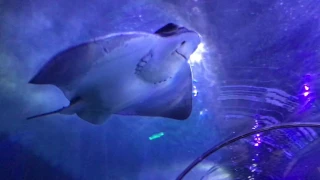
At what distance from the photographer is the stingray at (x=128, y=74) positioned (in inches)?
59.4

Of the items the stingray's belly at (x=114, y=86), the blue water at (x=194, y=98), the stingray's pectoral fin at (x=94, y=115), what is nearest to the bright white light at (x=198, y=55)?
the blue water at (x=194, y=98)

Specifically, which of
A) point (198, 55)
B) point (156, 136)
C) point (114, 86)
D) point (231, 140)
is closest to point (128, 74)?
point (114, 86)

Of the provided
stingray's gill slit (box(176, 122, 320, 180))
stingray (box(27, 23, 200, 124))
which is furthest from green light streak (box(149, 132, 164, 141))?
stingray's gill slit (box(176, 122, 320, 180))

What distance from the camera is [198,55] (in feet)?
5.87

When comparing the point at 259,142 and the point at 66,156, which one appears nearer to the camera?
the point at 259,142

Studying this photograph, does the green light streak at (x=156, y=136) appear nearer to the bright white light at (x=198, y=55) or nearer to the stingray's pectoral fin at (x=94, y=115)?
the stingray's pectoral fin at (x=94, y=115)

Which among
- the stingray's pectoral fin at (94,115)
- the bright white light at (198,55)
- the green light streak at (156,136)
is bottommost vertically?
the stingray's pectoral fin at (94,115)

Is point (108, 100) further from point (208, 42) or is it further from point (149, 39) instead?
point (208, 42)

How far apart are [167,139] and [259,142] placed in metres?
0.70

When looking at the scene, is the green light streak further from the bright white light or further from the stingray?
the bright white light

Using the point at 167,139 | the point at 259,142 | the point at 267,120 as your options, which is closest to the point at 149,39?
the point at 167,139

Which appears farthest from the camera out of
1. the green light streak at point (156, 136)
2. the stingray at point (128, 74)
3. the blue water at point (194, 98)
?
the green light streak at point (156, 136)

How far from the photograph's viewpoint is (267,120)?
2145 millimetres

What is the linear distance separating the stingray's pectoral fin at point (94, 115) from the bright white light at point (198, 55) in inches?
26.6
